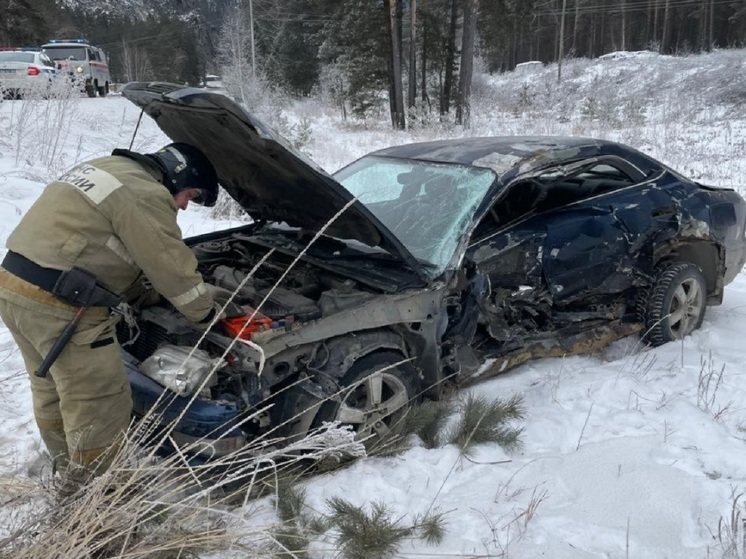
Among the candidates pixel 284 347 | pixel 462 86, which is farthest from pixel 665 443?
pixel 462 86

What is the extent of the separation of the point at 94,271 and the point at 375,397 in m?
1.44

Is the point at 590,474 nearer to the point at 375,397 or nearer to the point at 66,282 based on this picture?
the point at 375,397

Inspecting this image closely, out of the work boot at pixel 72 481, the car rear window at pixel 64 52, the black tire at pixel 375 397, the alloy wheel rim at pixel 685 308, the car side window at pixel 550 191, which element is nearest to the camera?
the work boot at pixel 72 481

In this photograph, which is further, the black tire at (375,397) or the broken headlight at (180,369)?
the black tire at (375,397)

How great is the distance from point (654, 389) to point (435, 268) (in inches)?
62.4

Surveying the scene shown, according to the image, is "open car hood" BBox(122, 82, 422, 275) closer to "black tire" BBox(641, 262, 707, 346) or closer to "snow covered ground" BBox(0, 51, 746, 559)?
"snow covered ground" BBox(0, 51, 746, 559)

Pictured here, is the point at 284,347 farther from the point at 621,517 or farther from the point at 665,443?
the point at 665,443

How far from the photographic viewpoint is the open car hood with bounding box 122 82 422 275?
8.86 ft

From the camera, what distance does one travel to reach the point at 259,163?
10.7 ft

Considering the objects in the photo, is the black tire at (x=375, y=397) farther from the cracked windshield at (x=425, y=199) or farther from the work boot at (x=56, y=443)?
the work boot at (x=56, y=443)

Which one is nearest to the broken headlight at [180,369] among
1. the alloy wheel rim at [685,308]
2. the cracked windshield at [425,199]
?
the cracked windshield at [425,199]

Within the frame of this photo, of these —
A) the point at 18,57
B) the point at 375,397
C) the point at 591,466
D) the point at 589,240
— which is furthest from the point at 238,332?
the point at 18,57

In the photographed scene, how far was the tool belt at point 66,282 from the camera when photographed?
7.70 feet

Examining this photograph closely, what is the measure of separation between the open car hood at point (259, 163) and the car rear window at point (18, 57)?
49.1 ft
